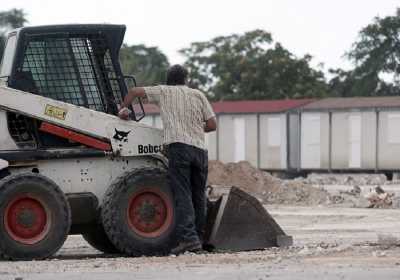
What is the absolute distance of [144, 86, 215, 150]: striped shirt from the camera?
12.0 metres

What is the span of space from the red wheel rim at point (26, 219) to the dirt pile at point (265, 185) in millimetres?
14352

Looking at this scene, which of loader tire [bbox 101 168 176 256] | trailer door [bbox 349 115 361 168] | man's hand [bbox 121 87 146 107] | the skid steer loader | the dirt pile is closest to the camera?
the skid steer loader

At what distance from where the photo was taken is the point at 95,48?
40.7 ft

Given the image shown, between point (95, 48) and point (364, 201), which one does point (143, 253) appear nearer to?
point (95, 48)

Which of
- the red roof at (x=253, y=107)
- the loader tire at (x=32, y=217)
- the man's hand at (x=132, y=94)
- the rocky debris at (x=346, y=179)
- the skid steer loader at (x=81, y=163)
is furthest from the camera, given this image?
the red roof at (x=253, y=107)

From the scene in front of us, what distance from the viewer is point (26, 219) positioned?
1144 cm

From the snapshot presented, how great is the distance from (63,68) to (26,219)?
1.84m

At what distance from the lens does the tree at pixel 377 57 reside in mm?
67062

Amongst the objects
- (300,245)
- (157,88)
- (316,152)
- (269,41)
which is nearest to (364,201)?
(300,245)

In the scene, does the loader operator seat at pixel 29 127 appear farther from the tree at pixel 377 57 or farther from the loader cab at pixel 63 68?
the tree at pixel 377 57

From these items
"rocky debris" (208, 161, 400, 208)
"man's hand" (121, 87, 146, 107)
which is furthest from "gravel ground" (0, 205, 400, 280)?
"rocky debris" (208, 161, 400, 208)

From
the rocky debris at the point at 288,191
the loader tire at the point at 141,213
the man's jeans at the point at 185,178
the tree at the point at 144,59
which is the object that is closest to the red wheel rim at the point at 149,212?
the loader tire at the point at 141,213

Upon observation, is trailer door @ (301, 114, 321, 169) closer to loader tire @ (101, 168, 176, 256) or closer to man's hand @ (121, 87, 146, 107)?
loader tire @ (101, 168, 176, 256)

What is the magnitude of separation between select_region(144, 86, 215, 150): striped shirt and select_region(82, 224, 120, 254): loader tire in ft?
4.14
